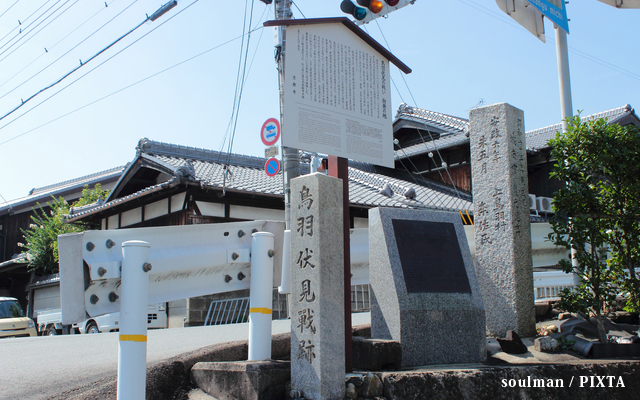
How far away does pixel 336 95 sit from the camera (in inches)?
186

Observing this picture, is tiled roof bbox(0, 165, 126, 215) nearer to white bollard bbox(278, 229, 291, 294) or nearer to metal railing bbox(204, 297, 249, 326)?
metal railing bbox(204, 297, 249, 326)

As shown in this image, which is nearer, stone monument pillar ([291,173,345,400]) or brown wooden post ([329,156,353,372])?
stone monument pillar ([291,173,345,400])

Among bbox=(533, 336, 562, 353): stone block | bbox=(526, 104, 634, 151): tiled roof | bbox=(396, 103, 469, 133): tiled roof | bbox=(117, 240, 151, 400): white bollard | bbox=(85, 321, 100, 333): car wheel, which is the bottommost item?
bbox=(85, 321, 100, 333): car wheel

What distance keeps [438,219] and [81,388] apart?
14.0 ft

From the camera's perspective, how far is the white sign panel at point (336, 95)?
4445 millimetres

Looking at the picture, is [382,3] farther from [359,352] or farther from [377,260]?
[359,352]

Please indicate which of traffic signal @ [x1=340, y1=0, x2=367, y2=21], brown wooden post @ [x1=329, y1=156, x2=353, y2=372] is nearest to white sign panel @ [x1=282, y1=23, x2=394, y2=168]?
brown wooden post @ [x1=329, y1=156, x2=353, y2=372]

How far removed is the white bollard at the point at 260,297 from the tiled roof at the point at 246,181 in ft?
27.6

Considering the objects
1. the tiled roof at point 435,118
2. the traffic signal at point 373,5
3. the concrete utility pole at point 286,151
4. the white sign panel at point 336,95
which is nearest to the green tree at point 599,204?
the white sign panel at point 336,95

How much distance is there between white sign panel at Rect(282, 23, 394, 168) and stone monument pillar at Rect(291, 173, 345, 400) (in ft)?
1.77

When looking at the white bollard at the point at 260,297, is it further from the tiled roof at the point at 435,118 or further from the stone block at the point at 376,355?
the tiled roof at the point at 435,118

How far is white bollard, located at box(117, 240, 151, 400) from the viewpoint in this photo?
11.3ft

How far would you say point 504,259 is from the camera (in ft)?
21.8

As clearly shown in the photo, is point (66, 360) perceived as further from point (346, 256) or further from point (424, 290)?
point (424, 290)
